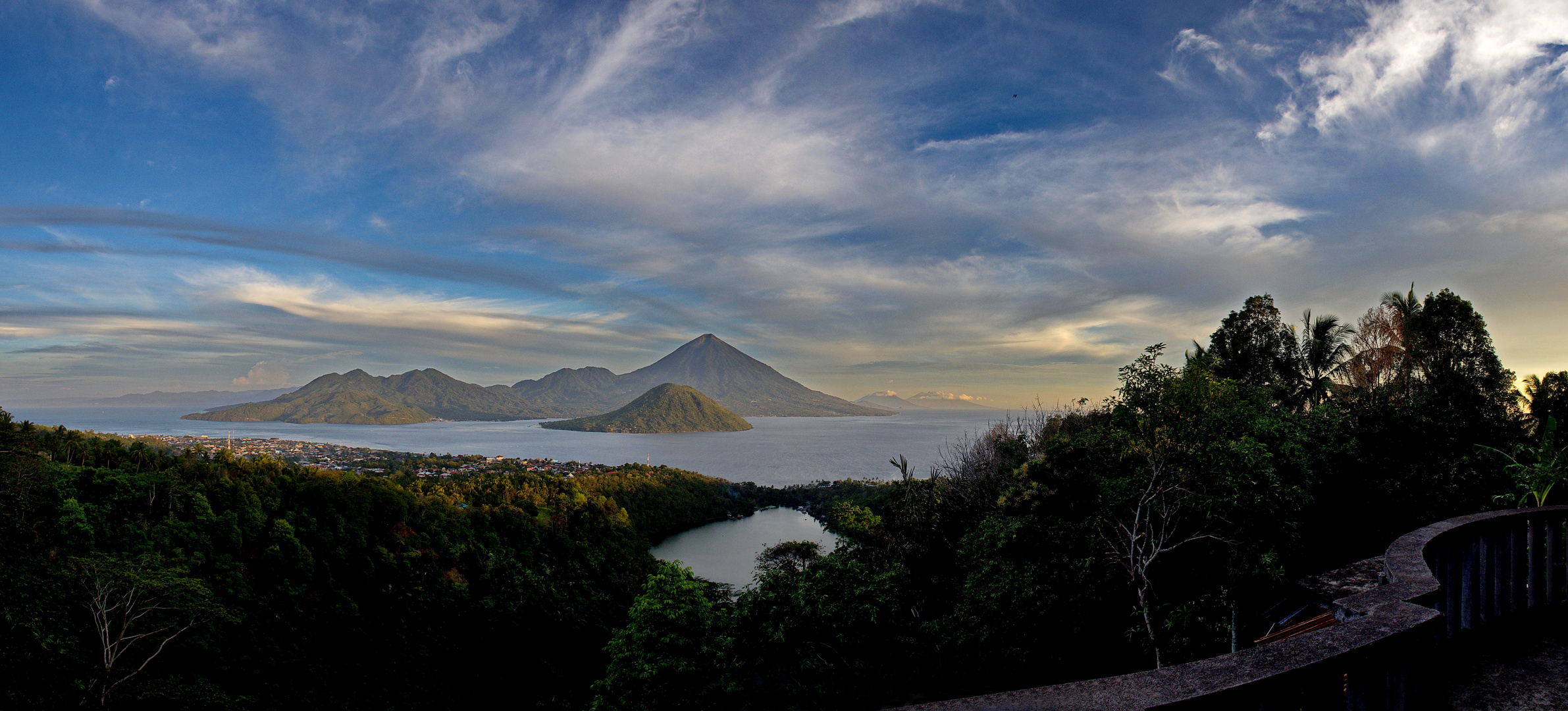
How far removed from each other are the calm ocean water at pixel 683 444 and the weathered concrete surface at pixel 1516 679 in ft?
275

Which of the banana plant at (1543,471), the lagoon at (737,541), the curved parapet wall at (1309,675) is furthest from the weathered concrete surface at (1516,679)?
the lagoon at (737,541)

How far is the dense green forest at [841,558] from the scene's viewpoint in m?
10.3

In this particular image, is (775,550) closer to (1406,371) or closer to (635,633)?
(635,633)

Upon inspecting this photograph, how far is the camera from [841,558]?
17.1m

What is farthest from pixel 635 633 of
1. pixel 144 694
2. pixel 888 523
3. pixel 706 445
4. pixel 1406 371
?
pixel 706 445

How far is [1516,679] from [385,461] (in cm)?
9149

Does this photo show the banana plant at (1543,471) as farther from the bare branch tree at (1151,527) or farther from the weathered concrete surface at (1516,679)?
the weathered concrete surface at (1516,679)

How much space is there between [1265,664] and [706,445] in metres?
148

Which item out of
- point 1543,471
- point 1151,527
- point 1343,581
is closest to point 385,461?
point 1151,527

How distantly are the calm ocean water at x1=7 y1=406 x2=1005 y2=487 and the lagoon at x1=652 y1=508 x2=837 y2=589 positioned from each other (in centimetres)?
1972

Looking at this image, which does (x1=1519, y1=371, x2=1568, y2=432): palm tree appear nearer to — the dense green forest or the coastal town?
the dense green forest

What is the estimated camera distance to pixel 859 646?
48.1 feet

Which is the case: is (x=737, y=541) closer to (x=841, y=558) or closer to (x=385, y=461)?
(x=841, y=558)

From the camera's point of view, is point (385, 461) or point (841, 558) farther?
point (385, 461)
